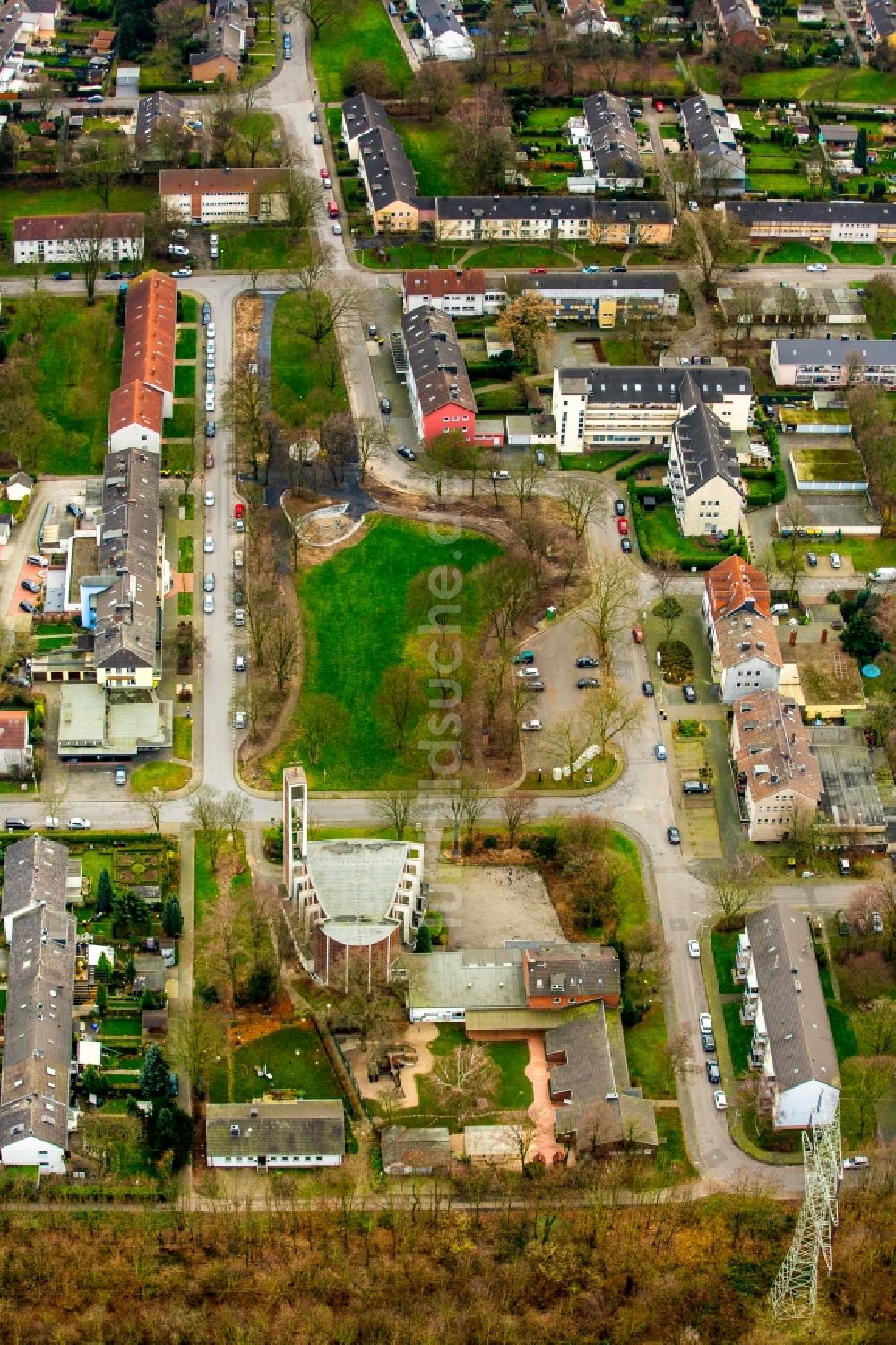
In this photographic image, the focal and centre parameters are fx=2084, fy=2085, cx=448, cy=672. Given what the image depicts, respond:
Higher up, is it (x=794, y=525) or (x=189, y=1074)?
(x=794, y=525)

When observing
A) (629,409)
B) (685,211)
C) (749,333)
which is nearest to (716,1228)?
(629,409)

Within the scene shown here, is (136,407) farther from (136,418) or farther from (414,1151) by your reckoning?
(414,1151)

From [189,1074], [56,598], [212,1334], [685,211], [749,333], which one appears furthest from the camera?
[685,211]

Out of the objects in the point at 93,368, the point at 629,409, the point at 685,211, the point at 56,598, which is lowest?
the point at 56,598

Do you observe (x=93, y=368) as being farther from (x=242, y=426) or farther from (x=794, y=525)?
(x=794, y=525)

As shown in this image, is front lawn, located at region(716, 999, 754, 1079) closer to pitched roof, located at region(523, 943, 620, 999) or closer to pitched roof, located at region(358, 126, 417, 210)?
pitched roof, located at region(523, 943, 620, 999)

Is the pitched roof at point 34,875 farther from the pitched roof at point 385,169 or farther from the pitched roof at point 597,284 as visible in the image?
the pitched roof at point 385,169

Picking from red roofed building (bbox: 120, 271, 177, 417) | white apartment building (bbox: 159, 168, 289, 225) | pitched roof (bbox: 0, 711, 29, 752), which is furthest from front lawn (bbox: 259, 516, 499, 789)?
white apartment building (bbox: 159, 168, 289, 225)

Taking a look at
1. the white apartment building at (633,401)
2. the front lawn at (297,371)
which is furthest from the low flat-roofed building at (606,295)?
the front lawn at (297,371)
